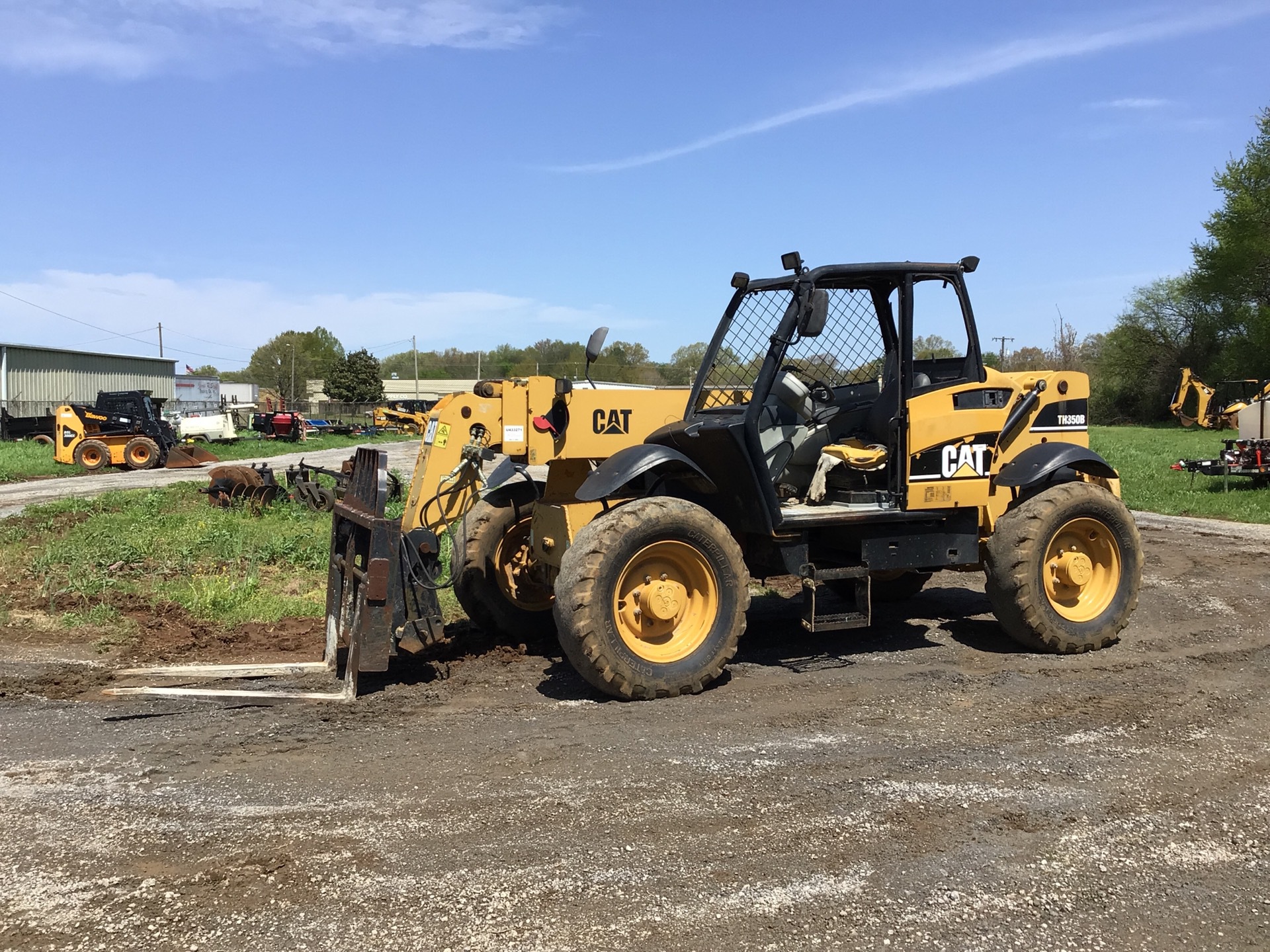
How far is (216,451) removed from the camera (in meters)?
33.1

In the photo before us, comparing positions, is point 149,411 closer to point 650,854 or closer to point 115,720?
point 115,720

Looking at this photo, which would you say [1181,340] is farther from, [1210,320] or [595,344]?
[595,344]

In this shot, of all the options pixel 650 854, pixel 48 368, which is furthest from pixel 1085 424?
pixel 48 368

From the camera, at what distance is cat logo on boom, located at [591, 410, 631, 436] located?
6.87 meters

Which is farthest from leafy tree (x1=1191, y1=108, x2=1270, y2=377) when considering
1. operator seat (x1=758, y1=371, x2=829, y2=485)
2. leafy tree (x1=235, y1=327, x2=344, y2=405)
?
leafy tree (x1=235, y1=327, x2=344, y2=405)

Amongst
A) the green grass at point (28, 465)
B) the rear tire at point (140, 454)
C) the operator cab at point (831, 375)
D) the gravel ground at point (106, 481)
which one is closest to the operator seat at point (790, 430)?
the operator cab at point (831, 375)

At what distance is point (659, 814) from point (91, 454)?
25.0 meters

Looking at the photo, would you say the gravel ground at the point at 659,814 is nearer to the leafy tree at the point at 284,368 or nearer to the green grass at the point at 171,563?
the green grass at the point at 171,563

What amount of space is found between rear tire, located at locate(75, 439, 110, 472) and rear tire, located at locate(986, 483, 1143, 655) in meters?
23.9

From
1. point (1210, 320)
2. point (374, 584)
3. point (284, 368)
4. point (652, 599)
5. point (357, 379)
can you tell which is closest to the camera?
point (374, 584)

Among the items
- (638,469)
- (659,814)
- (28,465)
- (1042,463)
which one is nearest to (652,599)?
(638,469)

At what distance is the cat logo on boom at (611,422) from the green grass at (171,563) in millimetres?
2383

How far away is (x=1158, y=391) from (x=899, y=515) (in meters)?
58.2

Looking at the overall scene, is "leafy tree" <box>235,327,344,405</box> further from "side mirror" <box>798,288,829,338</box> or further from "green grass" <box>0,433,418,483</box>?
"side mirror" <box>798,288,829,338</box>
